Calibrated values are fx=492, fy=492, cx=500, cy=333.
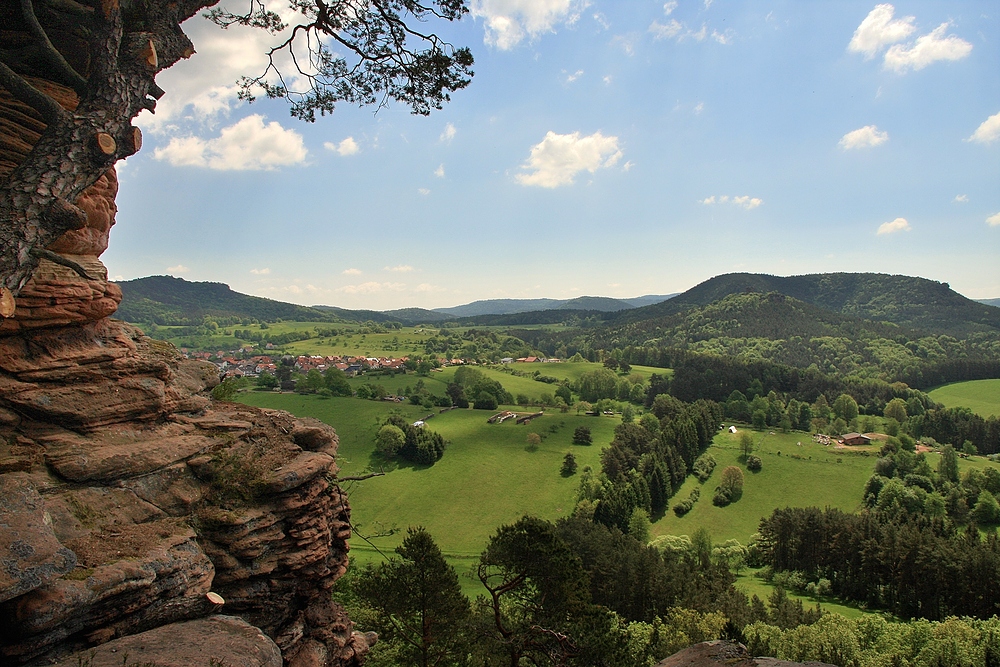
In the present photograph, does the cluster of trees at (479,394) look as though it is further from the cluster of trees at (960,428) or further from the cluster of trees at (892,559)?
the cluster of trees at (960,428)

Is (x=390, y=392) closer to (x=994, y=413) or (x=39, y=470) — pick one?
(x=39, y=470)

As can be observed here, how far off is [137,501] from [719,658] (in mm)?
12326

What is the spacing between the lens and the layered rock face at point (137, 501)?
5.60 m

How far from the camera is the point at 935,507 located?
2489 inches

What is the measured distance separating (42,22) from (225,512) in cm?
843

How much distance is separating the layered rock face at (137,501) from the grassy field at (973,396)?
140654 mm

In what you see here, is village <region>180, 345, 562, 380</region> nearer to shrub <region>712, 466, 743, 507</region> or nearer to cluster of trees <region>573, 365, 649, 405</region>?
cluster of trees <region>573, 365, 649, 405</region>

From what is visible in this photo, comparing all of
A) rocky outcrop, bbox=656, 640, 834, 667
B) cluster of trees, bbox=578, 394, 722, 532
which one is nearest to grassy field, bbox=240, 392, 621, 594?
cluster of trees, bbox=578, 394, 722, 532

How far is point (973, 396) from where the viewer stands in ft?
392

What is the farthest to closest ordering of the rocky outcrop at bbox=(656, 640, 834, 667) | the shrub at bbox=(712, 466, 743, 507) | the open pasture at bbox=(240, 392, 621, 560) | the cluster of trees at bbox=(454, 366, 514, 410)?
1. the cluster of trees at bbox=(454, 366, 514, 410)
2. the shrub at bbox=(712, 466, 743, 507)
3. the open pasture at bbox=(240, 392, 621, 560)
4. the rocky outcrop at bbox=(656, 640, 834, 667)

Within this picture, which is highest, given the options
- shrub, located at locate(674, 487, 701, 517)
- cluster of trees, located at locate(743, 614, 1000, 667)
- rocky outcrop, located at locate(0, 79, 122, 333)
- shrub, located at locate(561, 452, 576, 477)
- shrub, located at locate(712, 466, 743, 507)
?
rocky outcrop, located at locate(0, 79, 122, 333)

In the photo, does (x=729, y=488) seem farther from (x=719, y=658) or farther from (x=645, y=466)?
(x=719, y=658)

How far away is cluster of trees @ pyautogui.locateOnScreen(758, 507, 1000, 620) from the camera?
1496 inches

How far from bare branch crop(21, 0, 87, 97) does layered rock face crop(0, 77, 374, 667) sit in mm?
2658
